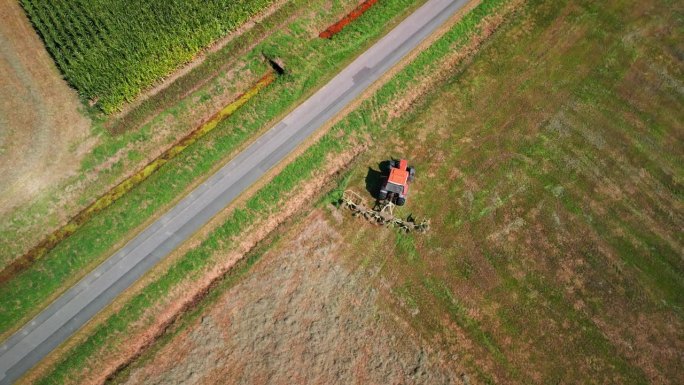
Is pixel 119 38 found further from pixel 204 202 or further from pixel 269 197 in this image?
pixel 269 197

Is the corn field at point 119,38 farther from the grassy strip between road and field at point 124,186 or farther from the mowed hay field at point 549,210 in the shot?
the mowed hay field at point 549,210

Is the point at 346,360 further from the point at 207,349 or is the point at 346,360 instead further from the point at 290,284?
the point at 207,349

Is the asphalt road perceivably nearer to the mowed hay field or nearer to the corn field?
the mowed hay field

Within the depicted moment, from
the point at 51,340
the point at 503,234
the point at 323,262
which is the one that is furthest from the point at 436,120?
the point at 51,340

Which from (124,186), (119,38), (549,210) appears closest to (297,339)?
(124,186)

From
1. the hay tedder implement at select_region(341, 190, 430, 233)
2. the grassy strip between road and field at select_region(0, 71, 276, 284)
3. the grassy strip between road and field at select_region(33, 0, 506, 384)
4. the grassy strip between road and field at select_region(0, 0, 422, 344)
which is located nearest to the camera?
the grassy strip between road and field at select_region(33, 0, 506, 384)

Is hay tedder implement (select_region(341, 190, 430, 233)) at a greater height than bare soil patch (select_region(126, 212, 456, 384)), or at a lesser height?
greater

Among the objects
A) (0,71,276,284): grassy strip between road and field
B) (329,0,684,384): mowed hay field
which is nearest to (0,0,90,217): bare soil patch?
(0,71,276,284): grassy strip between road and field
